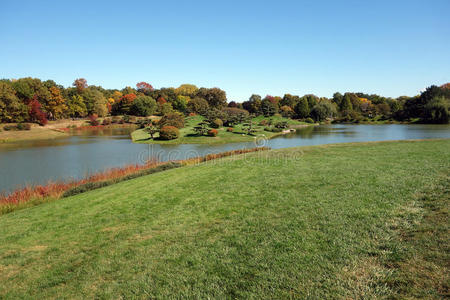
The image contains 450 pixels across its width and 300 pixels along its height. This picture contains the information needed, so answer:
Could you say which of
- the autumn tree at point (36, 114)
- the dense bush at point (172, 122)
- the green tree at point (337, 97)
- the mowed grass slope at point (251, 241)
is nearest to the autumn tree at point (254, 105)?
the green tree at point (337, 97)

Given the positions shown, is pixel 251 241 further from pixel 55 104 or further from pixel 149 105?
pixel 149 105

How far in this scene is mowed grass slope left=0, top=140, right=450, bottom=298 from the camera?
10.6 ft

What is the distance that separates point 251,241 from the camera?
445 cm

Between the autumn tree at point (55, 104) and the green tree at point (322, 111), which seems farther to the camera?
the green tree at point (322, 111)

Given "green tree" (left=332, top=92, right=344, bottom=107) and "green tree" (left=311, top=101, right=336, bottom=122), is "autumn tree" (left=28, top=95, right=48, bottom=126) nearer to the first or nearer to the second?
"green tree" (left=311, top=101, right=336, bottom=122)

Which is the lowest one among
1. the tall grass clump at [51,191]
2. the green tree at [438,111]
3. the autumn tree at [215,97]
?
the tall grass clump at [51,191]

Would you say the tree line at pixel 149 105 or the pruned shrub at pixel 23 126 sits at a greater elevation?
the tree line at pixel 149 105

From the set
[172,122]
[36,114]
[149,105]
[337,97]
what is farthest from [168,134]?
[337,97]

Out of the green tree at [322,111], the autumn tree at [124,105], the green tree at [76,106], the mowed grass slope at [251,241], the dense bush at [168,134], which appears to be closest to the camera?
the mowed grass slope at [251,241]

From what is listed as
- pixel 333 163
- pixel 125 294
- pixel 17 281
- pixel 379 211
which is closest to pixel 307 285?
pixel 125 294

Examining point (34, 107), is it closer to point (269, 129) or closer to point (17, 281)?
point (269, 129)

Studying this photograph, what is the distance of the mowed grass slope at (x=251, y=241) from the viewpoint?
3234 millimetres

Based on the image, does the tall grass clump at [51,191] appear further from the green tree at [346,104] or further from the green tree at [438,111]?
the green tree at [346,104]

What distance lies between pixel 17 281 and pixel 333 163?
10928mm
